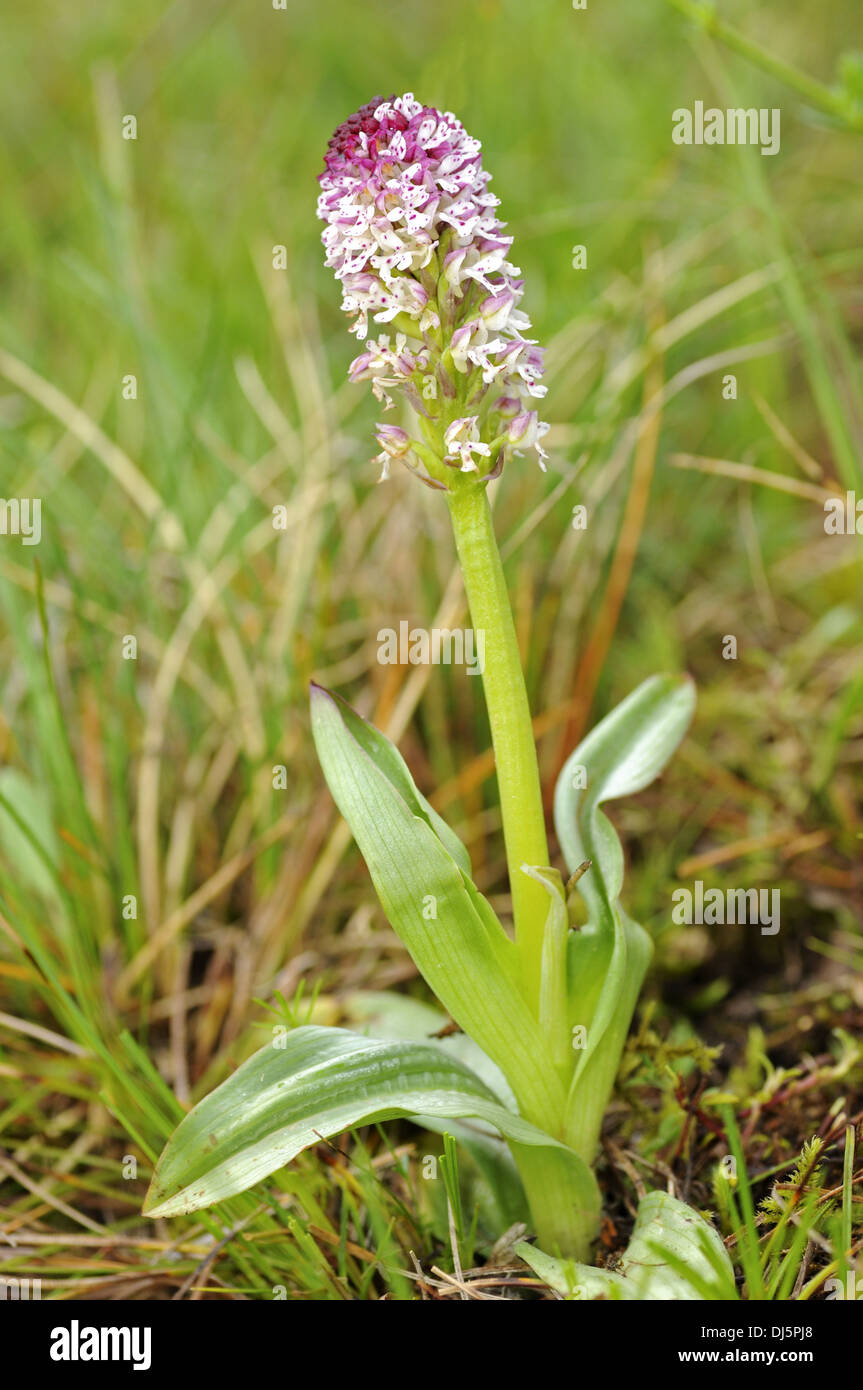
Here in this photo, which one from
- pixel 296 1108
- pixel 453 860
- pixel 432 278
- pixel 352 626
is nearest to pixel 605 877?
pixel 453 860

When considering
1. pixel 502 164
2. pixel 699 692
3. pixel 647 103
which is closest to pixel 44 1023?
pixel 699 692

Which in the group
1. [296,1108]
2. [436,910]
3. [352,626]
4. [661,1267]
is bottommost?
[661,1267]

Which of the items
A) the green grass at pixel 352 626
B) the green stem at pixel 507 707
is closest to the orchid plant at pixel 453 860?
the green stem at pixel 507 707

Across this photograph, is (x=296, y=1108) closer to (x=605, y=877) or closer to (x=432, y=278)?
(x=605, y=877)

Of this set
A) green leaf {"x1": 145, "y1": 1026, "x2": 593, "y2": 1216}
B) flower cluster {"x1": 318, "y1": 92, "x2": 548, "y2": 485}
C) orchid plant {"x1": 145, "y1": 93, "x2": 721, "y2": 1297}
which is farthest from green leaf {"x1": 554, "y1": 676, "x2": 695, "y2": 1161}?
flower cluster {"x1": 318, "y1": 92, "x2": 548, "y2": 485}

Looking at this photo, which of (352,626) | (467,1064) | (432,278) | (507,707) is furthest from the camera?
(352,626)

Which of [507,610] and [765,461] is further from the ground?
[765,461]
